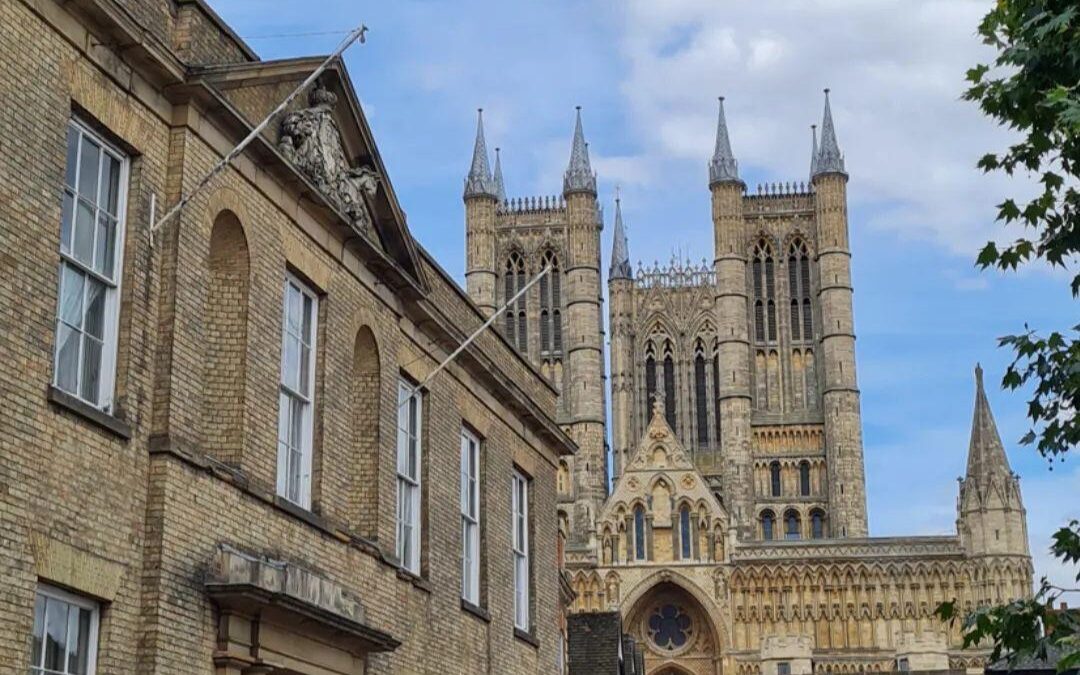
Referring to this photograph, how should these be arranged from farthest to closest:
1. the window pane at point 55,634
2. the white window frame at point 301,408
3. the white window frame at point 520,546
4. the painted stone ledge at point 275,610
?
the white window frame at point 520,546, the white window frame at point 301,408, the painted stone ledge at point 275,610, the window pane at point 55,634

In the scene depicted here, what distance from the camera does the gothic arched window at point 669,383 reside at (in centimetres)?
10181

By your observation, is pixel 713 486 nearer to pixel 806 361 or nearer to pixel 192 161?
pixel 806 361

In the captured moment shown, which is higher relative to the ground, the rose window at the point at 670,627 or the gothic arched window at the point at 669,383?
the gothic arched window at the point at 669,383

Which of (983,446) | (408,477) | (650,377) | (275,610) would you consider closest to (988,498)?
(983,446)

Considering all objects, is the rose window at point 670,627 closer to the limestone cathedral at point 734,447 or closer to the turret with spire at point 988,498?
the limestone cathedral at point 734,447

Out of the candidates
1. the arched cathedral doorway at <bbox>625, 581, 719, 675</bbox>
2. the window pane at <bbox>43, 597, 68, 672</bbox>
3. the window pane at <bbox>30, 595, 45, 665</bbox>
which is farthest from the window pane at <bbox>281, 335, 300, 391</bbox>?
the arched cathedral doorway at <bbox>625, 581, 719, 675</bbox>

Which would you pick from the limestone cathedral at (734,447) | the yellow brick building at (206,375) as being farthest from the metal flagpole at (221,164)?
the limestone cathedral at (734,447)

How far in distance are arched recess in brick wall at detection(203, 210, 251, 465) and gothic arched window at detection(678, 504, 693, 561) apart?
69.3 meters

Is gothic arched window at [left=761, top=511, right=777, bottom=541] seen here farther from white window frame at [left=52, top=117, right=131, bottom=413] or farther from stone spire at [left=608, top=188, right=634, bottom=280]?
white window frame at [left=52, top=117, right=131, bottom=413]

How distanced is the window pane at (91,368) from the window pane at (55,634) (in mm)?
1726

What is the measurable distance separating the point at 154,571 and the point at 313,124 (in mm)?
5987

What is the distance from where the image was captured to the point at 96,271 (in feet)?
45.3

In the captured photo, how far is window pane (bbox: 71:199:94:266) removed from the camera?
13.6m

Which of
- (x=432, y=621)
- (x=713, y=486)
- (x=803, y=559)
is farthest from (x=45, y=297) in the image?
(x=713, y=486)
